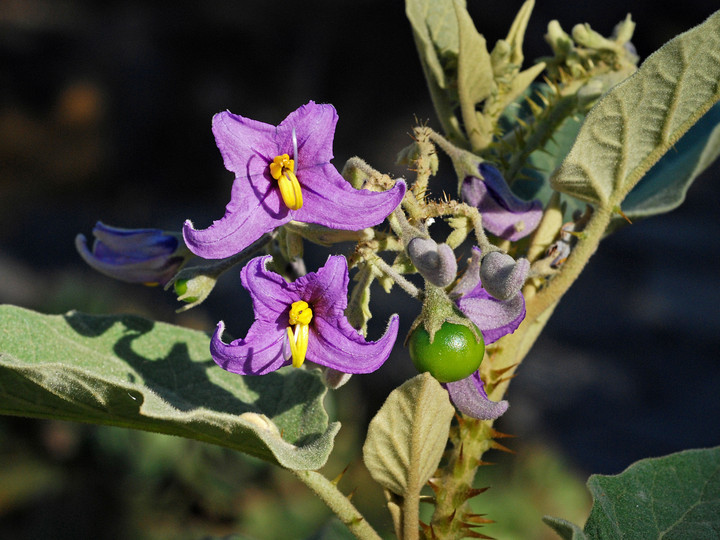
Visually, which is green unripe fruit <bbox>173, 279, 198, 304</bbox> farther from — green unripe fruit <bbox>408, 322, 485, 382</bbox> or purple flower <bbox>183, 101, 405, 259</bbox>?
green unripe fruit <bbox>408, 322, 485, 382</bbox>

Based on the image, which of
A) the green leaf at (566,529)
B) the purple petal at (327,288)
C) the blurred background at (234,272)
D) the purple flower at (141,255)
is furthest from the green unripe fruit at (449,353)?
the blurred background at (234,272)

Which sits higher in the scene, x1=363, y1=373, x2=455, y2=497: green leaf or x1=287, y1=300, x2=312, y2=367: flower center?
x1=287, y1=300, x2=312, y2=367: flower center

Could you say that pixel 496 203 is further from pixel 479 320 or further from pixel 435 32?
pixel 435 32

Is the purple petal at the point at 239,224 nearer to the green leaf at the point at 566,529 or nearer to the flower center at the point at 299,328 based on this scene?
the flower center at the point at 299,328

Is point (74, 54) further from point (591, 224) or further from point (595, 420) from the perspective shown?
point (591, 224)

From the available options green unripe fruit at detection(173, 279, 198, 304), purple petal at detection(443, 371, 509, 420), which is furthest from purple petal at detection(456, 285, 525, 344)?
green unripe fruit at detection(173, 279, 198, 304)

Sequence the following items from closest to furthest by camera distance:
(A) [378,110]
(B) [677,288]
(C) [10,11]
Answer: (B) [677,288] → (A) [378,110] → (C) [10,11]

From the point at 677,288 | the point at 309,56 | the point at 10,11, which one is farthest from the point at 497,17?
the point at 10,11
